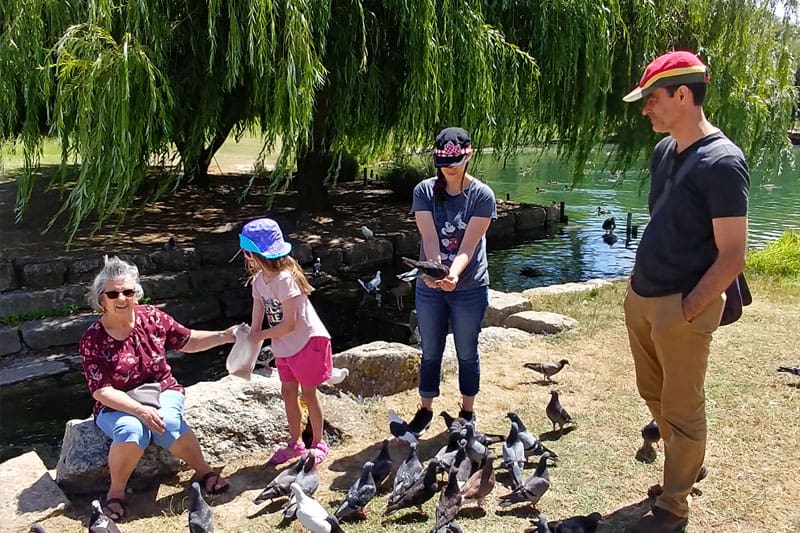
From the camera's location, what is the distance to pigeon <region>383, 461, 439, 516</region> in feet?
10.4

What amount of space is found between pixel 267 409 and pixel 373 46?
16.4 feet

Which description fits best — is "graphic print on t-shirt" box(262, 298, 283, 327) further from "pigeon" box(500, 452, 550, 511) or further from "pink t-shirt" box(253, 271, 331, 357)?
"pigeon" box(500, 452, 550, 511)

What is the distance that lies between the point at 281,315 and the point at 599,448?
6.51 feet

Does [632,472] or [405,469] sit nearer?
[405,469]

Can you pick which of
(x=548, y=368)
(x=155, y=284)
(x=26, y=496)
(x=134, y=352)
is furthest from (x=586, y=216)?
(x=26, y=496)

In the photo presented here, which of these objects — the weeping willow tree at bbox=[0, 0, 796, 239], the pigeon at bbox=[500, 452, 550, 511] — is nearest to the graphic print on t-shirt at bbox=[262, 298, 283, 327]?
the pigeon at bbox=[500, 452, 550, 511]

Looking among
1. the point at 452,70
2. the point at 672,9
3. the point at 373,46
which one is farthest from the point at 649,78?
the point at 672,9

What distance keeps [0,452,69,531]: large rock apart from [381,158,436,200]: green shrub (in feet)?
36.3

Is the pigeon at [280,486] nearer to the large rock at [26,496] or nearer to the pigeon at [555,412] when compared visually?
the large rock at [26,496]

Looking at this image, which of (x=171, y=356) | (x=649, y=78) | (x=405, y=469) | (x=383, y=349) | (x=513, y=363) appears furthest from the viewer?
(x=171, y=356)

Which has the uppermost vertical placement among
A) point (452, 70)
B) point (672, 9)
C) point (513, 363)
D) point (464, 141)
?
point (672, 9)

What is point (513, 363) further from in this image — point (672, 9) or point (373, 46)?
point (672, 9)

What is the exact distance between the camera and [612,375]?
5.11m

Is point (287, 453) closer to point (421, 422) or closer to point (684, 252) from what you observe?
point (421, 422)
